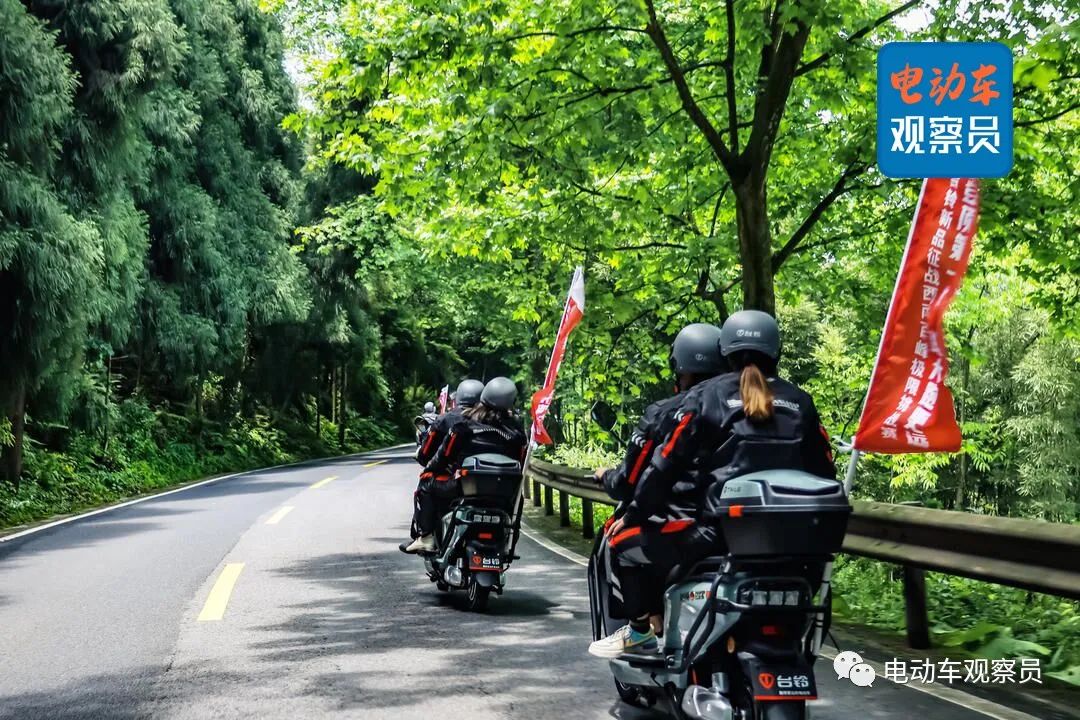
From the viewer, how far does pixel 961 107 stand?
6582 millimetres

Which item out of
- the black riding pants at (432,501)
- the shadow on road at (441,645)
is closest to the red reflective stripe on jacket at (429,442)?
the black riding pants at (432,501)

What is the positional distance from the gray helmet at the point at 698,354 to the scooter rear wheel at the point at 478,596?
3735 mm

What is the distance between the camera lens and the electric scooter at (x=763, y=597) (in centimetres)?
392

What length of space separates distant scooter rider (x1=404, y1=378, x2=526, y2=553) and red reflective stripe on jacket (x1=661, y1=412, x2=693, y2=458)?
4053 mm

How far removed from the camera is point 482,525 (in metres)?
8.39

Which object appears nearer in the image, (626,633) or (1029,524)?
(626,633)

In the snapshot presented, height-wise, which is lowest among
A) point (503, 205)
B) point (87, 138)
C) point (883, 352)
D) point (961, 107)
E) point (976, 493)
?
point (976, 493)

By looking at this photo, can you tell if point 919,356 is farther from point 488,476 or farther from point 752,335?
point 488,476

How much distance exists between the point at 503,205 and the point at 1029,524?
9.57 metres

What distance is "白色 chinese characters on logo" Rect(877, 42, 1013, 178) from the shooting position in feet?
20.4

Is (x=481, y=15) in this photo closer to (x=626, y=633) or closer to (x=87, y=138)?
(x=626, y=633)

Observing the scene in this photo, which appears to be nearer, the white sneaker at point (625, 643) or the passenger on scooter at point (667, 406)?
the passenger on scooter at point (667, 406)

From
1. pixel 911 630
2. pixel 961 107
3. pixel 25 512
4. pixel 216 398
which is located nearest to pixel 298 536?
pixel 25 512

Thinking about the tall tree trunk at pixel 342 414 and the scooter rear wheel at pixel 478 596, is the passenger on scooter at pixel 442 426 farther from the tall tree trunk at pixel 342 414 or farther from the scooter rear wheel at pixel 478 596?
the tall tree trunk at pixel 342 414
